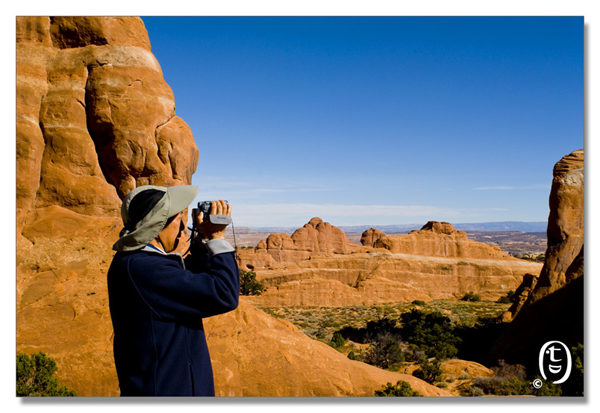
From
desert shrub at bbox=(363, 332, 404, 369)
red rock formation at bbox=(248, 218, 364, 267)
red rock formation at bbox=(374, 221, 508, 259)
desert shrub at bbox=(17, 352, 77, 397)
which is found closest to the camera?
desert shrub at bbox=(17, 352, 77, 397)

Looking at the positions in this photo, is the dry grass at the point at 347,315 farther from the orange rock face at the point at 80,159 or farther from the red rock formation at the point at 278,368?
the orange rock face at the point at 80,159

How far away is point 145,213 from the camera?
255 centimetres

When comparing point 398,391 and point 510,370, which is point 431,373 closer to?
point 510,370

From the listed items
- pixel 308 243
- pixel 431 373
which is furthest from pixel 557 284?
pixel 308 243

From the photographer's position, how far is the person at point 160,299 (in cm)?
246

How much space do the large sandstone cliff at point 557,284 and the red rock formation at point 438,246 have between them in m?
36.1

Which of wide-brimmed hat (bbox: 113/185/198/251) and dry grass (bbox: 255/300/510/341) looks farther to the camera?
dry grass (bbox: 255/300/510/341)

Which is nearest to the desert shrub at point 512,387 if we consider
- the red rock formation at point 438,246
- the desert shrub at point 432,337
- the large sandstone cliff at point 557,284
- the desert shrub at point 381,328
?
the large sandstone cliff at point 557,284

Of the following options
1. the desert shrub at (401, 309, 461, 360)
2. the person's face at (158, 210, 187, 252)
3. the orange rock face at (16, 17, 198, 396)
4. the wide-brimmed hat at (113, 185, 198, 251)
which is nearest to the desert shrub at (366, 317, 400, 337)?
the desert shrub at (401, 309, 461, 360)

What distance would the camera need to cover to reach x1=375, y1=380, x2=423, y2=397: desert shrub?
7.11m

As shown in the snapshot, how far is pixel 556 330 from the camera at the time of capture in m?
14.2

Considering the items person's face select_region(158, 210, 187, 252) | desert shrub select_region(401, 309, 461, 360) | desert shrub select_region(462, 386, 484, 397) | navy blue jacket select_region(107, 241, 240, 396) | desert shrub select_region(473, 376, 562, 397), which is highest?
person's face select_region(158, 210, 187, 252)

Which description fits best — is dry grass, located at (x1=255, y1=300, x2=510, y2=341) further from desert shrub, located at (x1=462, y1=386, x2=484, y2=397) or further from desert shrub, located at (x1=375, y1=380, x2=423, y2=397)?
desert shrub, located at (x1=375, y1=380, x2=423, y2=397)

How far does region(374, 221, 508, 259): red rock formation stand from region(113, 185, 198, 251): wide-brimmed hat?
5084 cm
